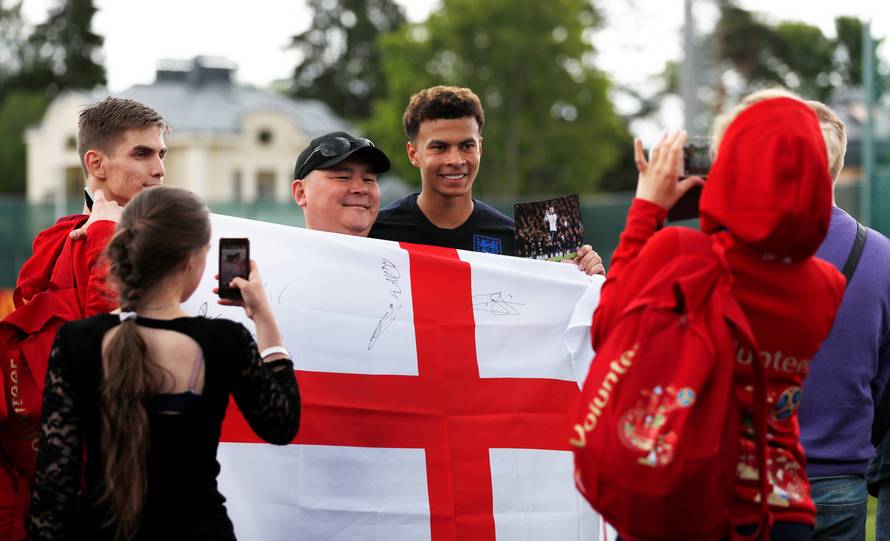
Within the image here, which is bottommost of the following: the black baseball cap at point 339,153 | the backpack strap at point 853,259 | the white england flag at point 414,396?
the white england flag at point 414,396

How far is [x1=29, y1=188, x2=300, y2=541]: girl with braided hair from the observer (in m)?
2.60

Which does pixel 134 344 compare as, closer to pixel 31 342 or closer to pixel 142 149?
pixel 31 342

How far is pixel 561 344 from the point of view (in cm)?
383

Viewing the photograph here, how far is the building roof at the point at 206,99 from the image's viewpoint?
51.8 m

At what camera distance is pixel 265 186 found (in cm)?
5409

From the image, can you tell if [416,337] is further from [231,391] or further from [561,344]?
[231,391]

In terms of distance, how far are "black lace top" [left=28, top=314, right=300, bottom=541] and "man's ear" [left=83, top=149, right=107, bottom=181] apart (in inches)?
38.7

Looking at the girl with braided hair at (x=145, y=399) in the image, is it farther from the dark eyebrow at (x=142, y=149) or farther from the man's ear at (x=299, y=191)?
the man's ear at (x=299, y=191)

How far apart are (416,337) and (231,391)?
3.70 feet

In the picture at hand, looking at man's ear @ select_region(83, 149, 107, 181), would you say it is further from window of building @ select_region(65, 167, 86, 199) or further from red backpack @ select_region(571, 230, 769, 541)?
window of building @ select_region(65, 167, 86, 199)

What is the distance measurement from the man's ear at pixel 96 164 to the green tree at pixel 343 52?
64467 millimetres

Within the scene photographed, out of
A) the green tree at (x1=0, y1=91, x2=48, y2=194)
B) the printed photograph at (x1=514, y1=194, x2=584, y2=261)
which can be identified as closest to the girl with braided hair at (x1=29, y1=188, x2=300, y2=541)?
the printed photograph at (x1=514, y1=194, x2=584, y2=261)

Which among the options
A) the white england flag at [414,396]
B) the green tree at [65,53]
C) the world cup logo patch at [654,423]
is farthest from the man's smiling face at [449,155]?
the green tree at [65,53]

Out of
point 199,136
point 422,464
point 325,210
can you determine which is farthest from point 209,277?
point 199,136
